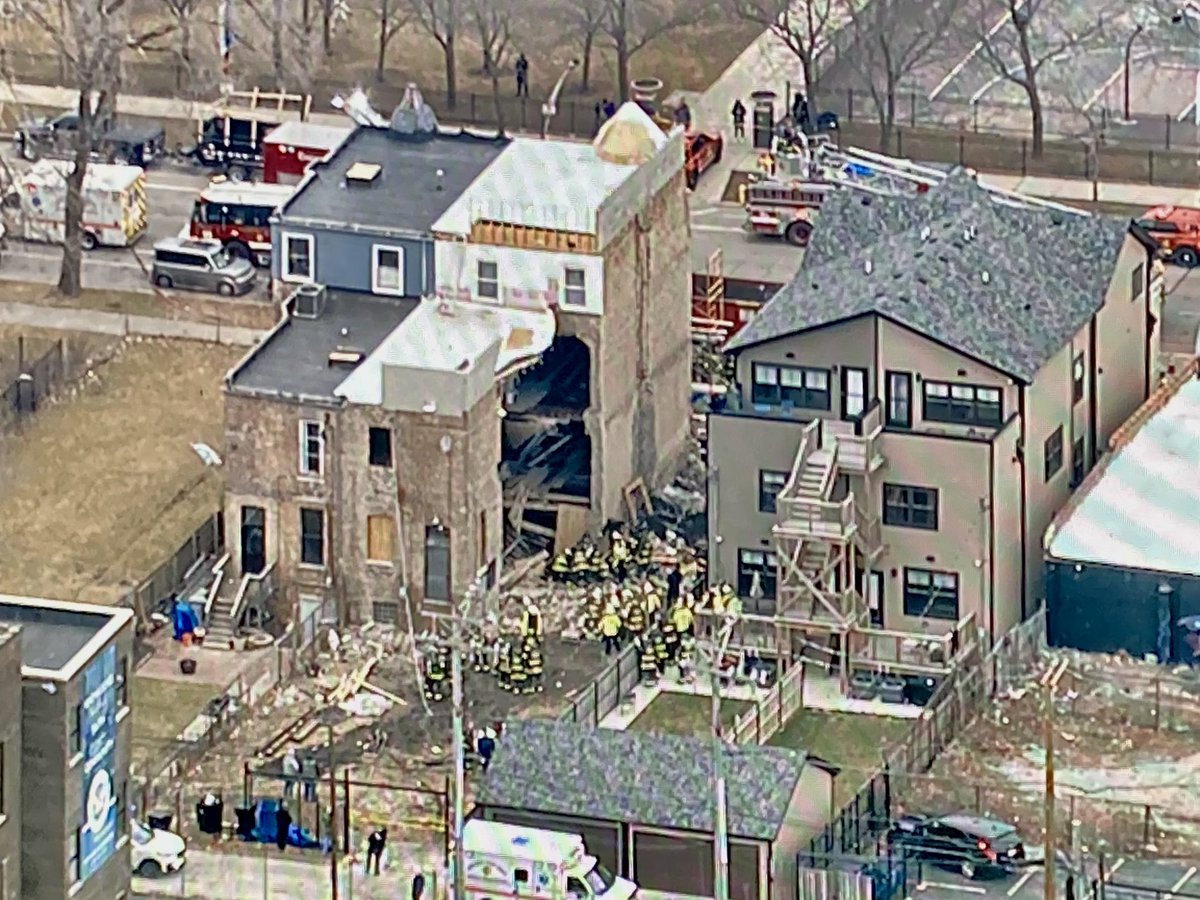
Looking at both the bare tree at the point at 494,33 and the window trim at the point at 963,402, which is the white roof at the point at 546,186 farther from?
the bare tree at the point at 494,33

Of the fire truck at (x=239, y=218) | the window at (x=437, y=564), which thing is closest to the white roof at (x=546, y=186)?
the window at (x=437, y=564)

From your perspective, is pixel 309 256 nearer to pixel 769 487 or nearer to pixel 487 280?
pixel 487 280

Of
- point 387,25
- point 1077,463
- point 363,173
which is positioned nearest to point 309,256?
point 363,173

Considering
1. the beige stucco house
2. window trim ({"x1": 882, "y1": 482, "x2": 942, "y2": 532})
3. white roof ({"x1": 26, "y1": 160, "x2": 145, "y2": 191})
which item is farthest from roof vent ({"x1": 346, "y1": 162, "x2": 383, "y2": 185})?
window trim ({"x1": 882, "y1": 482, "x2": 942, "y2": 532})

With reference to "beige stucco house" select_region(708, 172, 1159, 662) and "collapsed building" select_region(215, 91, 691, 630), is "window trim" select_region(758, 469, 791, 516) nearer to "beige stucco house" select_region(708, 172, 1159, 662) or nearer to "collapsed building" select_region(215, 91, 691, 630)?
"beige stucco house" select_region(708, 172, 1159, 662)

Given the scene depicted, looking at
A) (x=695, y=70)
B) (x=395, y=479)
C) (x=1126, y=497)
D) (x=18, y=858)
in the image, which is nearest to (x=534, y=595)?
(x=395, y=479)
